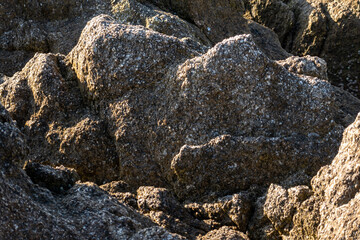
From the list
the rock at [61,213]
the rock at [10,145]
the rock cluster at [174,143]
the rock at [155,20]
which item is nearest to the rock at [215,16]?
the rock at [155,20]

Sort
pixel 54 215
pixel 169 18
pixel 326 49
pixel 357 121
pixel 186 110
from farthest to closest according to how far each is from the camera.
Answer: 1. pixel 326 49
2. pixel 169 18
3. pixel 186 110
4. pixel 357 121
5. pixel 54 215

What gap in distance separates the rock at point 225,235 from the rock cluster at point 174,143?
0.02 meters

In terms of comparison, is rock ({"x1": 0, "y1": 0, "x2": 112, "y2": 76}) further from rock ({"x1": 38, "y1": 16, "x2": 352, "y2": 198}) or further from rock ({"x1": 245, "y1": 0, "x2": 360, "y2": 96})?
rock ({"x1": 245, "y1": 0, "x2": 360, "y2": 96})

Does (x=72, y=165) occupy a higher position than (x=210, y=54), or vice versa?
(x=210, y=54)

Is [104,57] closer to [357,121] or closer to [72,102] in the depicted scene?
[72,102]

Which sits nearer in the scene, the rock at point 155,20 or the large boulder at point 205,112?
the large boulder at point 205,112

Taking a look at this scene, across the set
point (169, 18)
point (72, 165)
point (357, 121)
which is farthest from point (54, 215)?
point (169, 18)

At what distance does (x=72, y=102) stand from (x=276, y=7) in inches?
467

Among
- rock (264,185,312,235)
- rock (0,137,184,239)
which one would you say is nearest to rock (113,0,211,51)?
rock (264,185,312,235)

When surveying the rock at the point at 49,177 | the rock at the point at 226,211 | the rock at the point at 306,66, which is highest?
the rock at the point at 306,66

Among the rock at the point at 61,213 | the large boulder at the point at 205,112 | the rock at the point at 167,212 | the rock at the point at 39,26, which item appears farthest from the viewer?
the rock at the point at 39,26

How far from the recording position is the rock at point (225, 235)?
26.0ft

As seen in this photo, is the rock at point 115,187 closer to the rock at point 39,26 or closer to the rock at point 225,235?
A: the rock at point 225,235

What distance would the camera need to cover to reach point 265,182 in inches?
356
